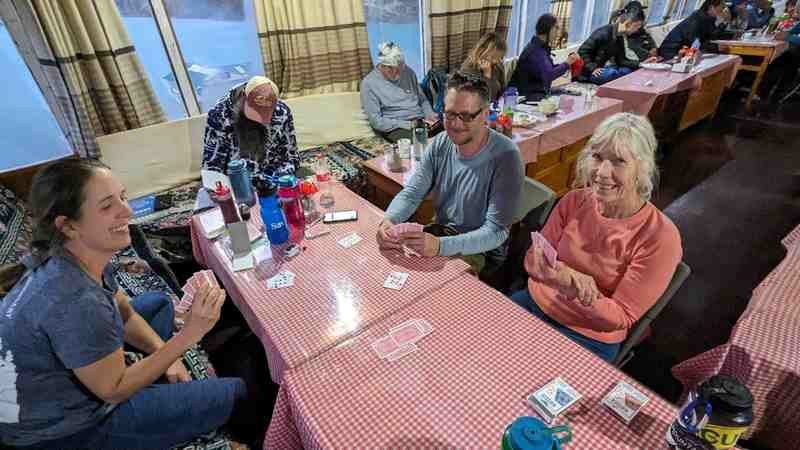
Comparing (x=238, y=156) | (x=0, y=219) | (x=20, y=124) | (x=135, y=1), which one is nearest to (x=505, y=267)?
(x=238, y=156)

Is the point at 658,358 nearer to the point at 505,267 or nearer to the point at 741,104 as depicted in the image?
the point at 505,267

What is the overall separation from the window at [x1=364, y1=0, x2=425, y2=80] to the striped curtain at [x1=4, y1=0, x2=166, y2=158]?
6.72ft

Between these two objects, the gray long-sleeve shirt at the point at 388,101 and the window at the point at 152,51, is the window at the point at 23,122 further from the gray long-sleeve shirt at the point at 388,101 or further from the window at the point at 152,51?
the gray long-sleeve shirt at the point at 388,101

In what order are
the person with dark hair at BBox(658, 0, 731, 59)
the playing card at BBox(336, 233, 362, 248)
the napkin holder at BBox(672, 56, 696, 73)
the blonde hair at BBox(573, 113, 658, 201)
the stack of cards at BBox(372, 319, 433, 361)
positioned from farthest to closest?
the person with dark hair at BBox(658, 0, 731, 59) → the napkin holder at BBox(672, 56, 696, 73) → the playing card at BBox(336, 233, 362, 248) → the blonde hair at BBox(573, 113, 658, 201) → the stack of cards at BBox(372, 319, 433, 361)

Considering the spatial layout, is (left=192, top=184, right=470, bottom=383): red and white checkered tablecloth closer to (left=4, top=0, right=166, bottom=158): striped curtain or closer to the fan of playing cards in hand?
the fan of playing cards in hand

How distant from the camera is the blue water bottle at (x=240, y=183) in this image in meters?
1.88

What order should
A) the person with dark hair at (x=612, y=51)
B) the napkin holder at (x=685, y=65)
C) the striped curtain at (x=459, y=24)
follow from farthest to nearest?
the person with dark hair at (x=612, y=51) < the striped curtain at (x=459, y=24) < the napkin holder at (x=685, y=65)

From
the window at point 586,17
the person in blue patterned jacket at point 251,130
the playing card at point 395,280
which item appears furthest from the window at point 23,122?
the window at point 586,17

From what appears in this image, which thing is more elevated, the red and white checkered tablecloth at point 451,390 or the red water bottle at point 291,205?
the red water bottle at point 291,205

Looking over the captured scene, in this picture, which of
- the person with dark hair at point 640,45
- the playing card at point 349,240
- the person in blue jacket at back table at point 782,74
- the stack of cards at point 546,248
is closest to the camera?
the stack of cards at point 546,248

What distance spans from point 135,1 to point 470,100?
260cm

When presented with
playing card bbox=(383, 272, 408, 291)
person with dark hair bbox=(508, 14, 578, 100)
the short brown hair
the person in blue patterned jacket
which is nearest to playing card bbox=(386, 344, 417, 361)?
playing card bbox=(383, 272, 408, 291)

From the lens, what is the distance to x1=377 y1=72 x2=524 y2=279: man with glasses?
61.5 inches

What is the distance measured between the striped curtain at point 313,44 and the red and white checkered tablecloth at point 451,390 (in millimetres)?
2875
